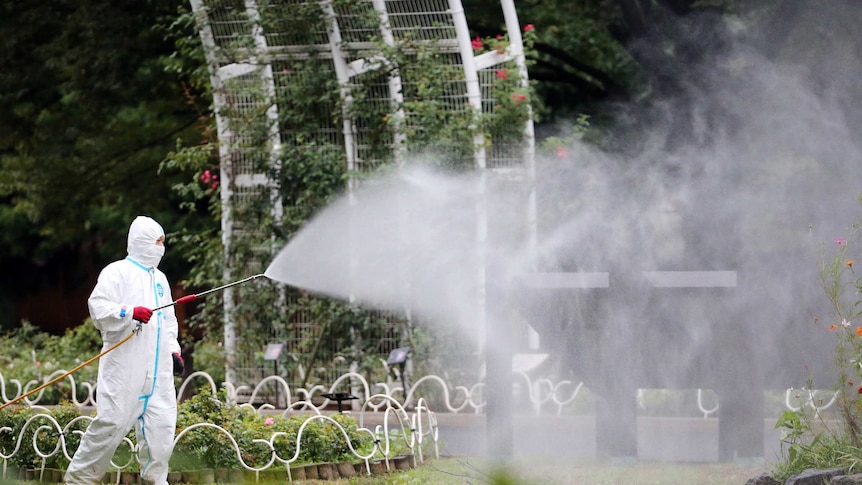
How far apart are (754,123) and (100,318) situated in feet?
31.6

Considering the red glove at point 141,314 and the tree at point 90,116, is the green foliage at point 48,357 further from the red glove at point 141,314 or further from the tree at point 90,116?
the red glove at point 141,314

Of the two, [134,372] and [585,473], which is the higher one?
[134,372]

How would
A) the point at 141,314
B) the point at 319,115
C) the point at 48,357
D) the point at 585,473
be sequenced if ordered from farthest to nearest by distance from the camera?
the point at 48,357 < the point at 319,115 < the point at 585,473 < the point at 141,314

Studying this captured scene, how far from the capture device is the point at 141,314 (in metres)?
6.82

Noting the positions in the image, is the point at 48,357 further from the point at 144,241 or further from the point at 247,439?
the point at 144,241

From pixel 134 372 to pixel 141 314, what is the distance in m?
0.38

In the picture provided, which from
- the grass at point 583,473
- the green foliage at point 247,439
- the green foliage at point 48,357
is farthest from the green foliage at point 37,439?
the green foliage at point 48,357

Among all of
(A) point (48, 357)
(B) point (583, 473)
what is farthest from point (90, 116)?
(B) point (583, 473)

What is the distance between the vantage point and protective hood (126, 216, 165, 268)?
23.5ft

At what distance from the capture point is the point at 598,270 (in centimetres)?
827

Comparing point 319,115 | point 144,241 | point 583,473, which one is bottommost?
point 583,473


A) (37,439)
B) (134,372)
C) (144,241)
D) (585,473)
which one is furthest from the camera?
(37,439)

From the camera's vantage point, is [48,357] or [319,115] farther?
[48,357]

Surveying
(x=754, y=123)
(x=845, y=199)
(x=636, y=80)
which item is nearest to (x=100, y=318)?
(x=845, y=199)
